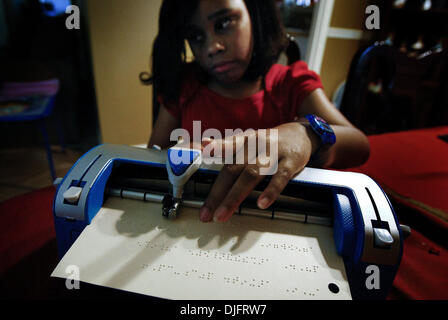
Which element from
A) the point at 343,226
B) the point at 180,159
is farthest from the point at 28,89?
the point at 343,226

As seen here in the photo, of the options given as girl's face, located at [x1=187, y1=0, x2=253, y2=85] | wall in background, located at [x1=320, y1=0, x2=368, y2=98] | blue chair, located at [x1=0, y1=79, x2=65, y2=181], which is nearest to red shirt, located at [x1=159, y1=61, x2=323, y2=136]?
girl's face, located at [x1=187, y1=0, x2=253, y2=85]

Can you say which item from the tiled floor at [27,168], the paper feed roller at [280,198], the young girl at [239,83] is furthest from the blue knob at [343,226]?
the tiled floor at [27,168]

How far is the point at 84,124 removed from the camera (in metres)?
2.94

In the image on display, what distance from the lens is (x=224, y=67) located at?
765 millimetres

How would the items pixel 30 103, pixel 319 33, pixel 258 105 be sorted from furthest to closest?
pixel 319 33 < pixel 30 103 < pixel 258 105

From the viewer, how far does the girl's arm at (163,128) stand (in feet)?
3.13

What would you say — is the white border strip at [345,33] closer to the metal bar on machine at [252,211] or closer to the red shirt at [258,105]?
the red shirt at [258,105]

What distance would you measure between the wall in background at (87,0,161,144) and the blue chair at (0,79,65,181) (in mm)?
359

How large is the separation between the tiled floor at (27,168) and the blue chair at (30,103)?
0.25 meters

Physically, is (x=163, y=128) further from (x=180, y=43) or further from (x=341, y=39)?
(x=341, y=39)

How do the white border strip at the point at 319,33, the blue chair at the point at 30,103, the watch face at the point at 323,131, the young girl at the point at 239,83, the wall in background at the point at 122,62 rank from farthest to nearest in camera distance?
the white border strip at the point at 319,33
the wall in background at the point at 122,62
the blue chair at the point at 30,103
the young girl at the point at 239,83
the watch face at the point at 323,131

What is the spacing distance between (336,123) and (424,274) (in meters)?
0.43

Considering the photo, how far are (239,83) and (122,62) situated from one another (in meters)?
1.25

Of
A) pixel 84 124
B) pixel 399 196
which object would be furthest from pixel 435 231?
pixel 84 124
